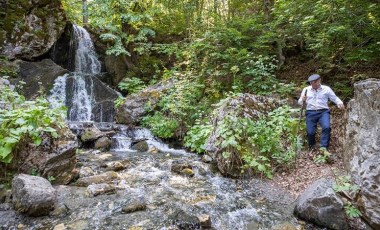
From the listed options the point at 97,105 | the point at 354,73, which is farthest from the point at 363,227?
the point at 97,105

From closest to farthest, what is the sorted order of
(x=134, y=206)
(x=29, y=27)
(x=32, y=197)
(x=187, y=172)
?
(x=32, y=197) → (x=134, y=206) → (x=187, y=172) → (x=29, y=27)

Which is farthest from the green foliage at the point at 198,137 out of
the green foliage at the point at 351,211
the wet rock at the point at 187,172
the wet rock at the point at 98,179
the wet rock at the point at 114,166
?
the green foliage at the point at 351,211

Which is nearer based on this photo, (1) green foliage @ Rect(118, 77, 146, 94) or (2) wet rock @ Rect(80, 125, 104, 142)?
(2) wet rock @ Rect(80, 125, 104, 142)

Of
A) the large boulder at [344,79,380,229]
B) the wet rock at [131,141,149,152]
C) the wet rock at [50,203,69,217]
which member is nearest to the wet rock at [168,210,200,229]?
the wet rock at [50,203,69,217]

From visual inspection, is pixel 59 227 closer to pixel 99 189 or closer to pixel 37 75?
pixel 99 189

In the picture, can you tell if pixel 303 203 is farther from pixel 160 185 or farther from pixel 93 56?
pixel 93 56

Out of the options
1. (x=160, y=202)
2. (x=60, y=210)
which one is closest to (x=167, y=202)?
(x=160, y=202)

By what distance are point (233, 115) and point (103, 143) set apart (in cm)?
449

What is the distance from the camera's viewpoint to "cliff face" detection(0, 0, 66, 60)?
42.7ft

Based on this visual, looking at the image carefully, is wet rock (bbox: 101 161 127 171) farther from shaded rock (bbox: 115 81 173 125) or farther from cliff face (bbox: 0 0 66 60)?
cliff face (bbox: 0 0 66 60)

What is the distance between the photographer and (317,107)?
593 centimetres

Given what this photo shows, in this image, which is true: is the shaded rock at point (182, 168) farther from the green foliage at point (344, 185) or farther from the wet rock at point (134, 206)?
the green foliage at point (344, 185)

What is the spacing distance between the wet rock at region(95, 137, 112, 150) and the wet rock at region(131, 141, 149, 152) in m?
0.78

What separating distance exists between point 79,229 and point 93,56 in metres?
13.8
